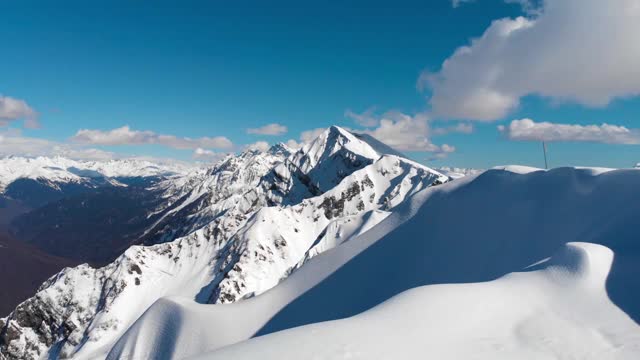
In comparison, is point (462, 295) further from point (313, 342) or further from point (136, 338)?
point (136, 338)

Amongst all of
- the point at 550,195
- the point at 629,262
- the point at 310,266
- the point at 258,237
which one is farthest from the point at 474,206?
the point at 258,237

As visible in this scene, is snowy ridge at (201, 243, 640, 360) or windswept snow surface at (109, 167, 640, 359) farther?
windswept snow surface at (109, 167, 640, 359)

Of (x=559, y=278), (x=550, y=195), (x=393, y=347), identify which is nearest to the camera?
(x=393, y=347)

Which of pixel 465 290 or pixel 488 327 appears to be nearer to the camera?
pixel 488 327

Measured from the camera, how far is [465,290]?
1861 cm

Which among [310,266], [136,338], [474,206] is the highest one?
[474,206]

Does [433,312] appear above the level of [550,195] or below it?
below

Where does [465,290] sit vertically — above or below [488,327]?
above

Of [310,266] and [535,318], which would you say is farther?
[310,266]

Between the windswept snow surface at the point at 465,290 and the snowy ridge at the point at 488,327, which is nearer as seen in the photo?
the snowy ridge at the point at 488,327

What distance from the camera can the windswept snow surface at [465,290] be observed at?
49.1 ft

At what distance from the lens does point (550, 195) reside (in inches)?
1597

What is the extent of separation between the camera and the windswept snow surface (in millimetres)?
14977

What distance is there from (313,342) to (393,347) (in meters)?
2.80
